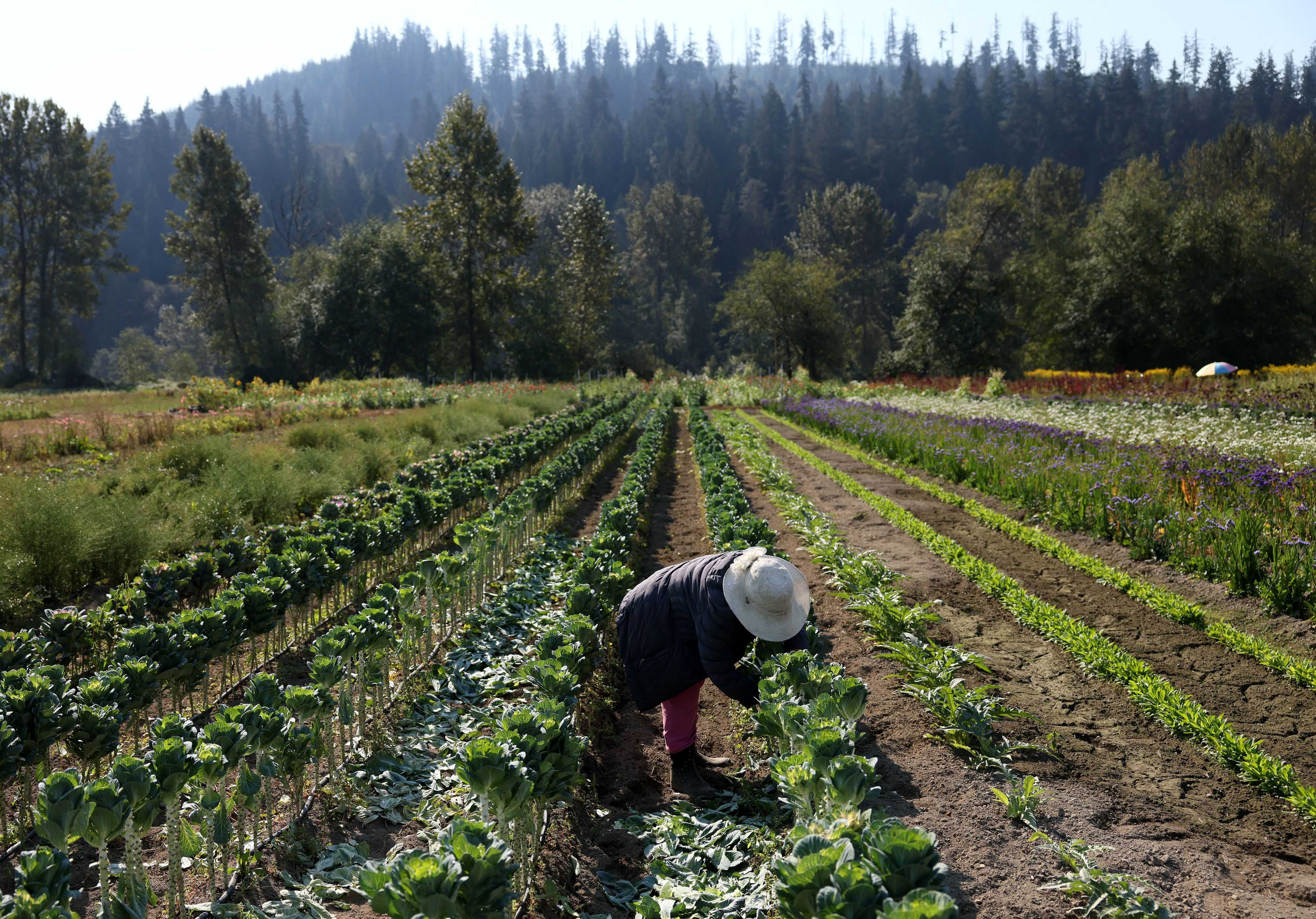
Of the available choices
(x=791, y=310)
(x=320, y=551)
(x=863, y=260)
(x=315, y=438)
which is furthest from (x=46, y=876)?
(x=863, y=260)

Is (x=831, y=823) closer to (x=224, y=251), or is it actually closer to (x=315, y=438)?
(x=315, y=438)

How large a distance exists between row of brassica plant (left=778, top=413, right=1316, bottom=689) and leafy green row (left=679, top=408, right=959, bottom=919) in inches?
139

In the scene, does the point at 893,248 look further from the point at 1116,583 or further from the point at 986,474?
the point at 1116,583

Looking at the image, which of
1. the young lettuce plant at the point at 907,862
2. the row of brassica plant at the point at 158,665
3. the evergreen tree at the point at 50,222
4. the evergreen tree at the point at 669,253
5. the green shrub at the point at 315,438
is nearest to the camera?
the young lettuce plant at the point at 907,862

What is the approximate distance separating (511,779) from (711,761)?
204 cm

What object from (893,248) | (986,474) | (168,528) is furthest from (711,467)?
(893,248)

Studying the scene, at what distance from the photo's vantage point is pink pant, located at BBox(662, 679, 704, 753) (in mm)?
4383

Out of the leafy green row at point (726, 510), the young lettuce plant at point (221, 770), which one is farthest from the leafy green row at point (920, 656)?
the young lettuce plant at point (221, 770)

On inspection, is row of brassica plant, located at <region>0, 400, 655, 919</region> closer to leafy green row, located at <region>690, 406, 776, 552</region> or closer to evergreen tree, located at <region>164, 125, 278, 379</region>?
leafy green row, located at <region>690, 406, 776, 552</region>

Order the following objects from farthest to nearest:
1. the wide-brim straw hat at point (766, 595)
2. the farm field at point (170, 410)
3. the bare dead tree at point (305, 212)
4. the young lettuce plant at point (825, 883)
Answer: the bare dead tree at point (305, 212), the farm field at point (170, 410), the wide-brim straw hat at point (766, 595), the young lettuce plant at point (825, 883)

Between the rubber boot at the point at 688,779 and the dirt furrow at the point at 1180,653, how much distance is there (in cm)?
330

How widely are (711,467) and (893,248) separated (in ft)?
213

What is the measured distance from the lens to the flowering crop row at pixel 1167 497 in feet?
21.6

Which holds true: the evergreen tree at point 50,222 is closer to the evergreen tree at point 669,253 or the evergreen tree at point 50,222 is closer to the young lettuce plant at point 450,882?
the evergreen tree at point 669,253
